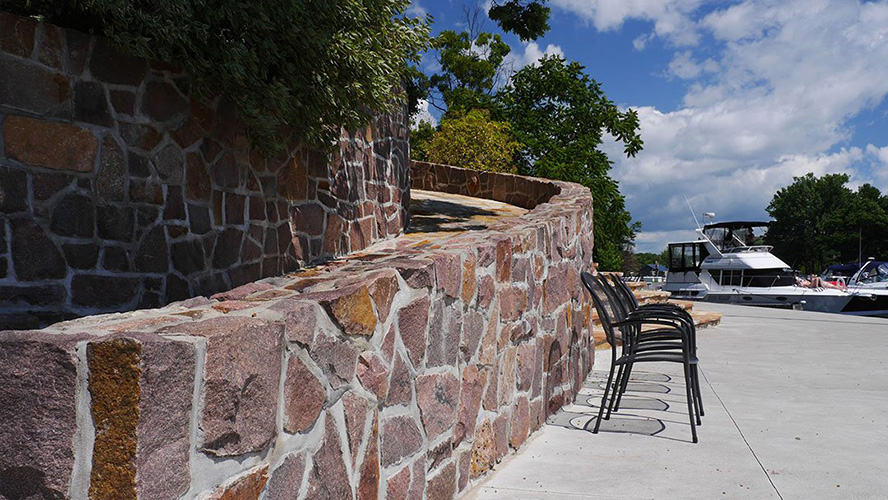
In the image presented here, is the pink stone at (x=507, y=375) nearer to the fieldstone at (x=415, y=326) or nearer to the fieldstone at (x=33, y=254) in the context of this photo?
the fieldstone at (x=415, y=326)

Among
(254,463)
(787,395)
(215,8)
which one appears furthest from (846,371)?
(254,463)

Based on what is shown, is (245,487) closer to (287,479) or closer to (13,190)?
(287,479)

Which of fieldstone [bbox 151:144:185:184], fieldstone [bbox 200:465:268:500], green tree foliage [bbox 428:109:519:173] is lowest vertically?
fieldstone [bbox 200:465:268:500]

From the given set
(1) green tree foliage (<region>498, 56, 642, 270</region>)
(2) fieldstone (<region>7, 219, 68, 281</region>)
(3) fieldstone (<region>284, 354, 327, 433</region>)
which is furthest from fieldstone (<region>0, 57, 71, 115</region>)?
(1) green tree foliage (<region>498, 56, 642, 270</region>)

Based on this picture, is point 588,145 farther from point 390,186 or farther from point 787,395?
point 787,395

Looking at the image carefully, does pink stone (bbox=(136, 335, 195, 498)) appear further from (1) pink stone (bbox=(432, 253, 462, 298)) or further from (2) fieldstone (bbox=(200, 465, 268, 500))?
(1) pink stone (bbox=(432, 253, 462, 298))

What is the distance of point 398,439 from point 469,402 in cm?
94

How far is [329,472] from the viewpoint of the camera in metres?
2.37

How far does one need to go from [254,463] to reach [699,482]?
293cm

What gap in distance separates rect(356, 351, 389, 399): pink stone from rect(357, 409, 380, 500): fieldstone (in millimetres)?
94

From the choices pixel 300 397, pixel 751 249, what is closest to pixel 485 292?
pixel 300 397

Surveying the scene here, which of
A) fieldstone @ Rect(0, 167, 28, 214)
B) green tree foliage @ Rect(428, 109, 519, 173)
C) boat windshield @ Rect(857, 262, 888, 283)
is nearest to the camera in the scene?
fieldstone @ Rect(0, 167, 28, 214)

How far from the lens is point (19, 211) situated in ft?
15.7

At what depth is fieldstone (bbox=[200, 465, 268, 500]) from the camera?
184cm
